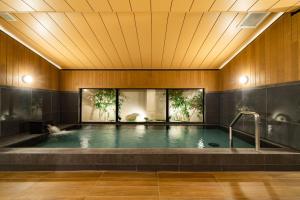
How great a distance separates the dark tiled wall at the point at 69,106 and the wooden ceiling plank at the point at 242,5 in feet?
16.6

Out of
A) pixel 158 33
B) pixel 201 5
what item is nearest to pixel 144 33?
pixel 158 33

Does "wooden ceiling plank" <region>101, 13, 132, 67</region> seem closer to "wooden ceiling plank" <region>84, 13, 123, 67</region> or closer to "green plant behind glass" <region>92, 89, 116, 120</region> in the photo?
"wooden ceiling plank" <region>84, 13, 123, 67</region>

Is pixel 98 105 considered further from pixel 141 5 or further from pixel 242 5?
pixel 242 5

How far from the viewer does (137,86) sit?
6.36m

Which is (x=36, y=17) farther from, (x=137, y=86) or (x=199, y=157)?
(x=137, y=86)

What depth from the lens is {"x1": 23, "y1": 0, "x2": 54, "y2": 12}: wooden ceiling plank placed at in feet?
8.23

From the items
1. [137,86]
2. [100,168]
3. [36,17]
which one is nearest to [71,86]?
[137,86]

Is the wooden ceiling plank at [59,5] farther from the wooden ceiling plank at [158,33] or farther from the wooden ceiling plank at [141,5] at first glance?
the wooden ceiling plank at [158,33]

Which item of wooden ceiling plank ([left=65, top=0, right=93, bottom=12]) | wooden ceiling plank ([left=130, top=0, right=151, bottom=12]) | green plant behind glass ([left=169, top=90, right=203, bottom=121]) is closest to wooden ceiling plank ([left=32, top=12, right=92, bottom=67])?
wooden ceiling plank ([left=65, top=0, right=93, bottom=12])

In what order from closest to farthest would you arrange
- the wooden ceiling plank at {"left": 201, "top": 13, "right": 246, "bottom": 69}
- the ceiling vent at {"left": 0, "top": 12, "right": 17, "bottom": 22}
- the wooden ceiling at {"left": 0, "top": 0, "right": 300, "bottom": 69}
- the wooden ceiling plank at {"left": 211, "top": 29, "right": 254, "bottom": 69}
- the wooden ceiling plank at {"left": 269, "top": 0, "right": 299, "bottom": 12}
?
the wooden ceiling plank at {"left": 269, "top": 0, "right": 299, "bottom": 12}
the wooden ceiling at {"left": 0, "top": 0, "right": 300, "bottom": 69}
the ceiling vent at {"left": 0, "top": 12, "right": 17, "bottom": 22}
the wooden ceiling plank at {"left": 201, "top": 13, "right": 246, "bottom": 69}
the wooden ceiling plank at {"left": 211, "top": 29, "right": 254, "bottom": 69}

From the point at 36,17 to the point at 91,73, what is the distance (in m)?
3.21

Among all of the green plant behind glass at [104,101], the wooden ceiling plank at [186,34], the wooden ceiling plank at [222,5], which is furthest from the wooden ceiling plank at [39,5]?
the green plant behind glass at [104,101]

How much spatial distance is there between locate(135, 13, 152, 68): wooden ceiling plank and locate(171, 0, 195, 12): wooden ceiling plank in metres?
→ 0.60

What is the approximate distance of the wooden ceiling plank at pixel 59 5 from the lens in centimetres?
250
